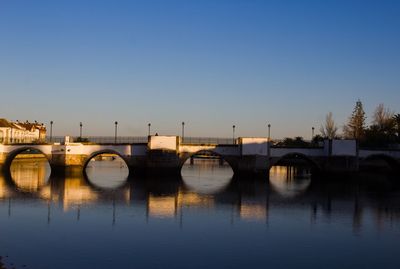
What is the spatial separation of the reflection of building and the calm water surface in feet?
177

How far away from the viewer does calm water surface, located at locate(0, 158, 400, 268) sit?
17647 millimetres

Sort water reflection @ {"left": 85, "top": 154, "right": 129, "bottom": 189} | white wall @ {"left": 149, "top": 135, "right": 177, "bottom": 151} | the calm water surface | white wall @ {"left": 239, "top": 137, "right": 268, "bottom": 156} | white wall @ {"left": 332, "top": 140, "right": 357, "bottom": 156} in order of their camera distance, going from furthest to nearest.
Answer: white wall @ {"left": 332, "top": 140, "right": 357, "bottom": 156}, white wall @ {"left": 239, "top": 137, "right": 268, "bottom": 156}, white wall @ {"left": 149, "top": 135, "right": 177, "bottom": 151}, water reflection @ {"left": 85, "top": 154, "right": 129, "bottom": 189}, the calm water surface

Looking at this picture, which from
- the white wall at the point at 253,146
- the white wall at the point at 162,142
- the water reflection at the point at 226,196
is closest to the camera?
the water reflection at the point at 226,196

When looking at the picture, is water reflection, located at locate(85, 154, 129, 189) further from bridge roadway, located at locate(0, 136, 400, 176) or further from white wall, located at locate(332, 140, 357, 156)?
white wall, located at locate(332, 140, 357, 156)

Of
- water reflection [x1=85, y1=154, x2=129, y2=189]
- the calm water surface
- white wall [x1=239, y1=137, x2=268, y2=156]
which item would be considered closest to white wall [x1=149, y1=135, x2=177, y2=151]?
water reflection [x1=85, y1=154, x2=129, y2=189]

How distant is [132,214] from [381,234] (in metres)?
14.3

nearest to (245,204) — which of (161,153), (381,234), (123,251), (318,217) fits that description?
(318,217)

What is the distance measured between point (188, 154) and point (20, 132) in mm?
61835

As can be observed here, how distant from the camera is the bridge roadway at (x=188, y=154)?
52000 millimetres

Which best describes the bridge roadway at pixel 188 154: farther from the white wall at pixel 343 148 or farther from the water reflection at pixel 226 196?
the water reflection at pixel 226 196

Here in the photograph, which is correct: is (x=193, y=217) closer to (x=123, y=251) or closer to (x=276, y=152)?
(x=123, y=251)

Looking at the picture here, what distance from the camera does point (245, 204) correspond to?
108 ft

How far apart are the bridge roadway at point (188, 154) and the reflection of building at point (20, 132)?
31.5m

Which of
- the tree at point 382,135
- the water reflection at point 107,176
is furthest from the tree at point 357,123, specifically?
the water reflection at point 107,176
